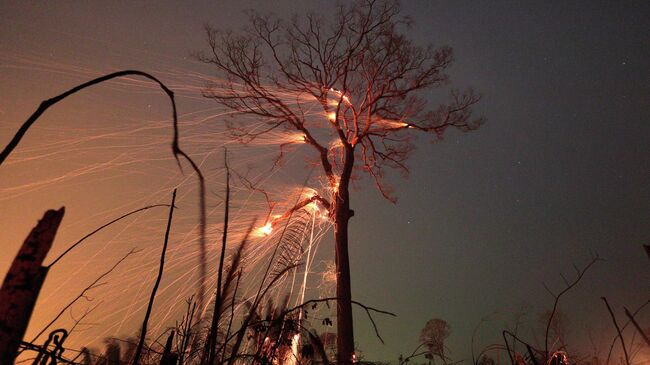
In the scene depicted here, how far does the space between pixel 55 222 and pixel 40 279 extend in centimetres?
6

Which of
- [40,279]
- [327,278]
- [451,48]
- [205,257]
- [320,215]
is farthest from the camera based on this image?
[451,48]

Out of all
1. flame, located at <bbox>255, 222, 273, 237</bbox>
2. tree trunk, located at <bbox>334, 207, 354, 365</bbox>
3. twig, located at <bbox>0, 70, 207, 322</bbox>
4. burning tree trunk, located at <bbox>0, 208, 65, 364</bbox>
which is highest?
flame, located at <bbox>255, 222, 273, 237</bbox>

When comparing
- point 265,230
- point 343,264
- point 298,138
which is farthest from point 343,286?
point 298,138

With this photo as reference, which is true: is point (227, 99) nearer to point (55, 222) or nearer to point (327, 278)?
point (327, 278)

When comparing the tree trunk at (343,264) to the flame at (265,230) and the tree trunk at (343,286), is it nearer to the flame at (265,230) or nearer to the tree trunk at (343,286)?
the tree trunk at (343,286)

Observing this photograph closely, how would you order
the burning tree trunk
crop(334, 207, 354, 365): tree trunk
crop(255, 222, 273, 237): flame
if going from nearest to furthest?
the burning tree trunk → crop(334, 207, 354, 365): tree trunk → crop(255, 222, 273, 237): flame

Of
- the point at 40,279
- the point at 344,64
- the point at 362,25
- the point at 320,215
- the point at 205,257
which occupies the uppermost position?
the point at 362,25

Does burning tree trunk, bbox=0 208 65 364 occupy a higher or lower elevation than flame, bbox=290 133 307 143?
lower

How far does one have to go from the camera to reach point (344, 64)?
10.0 meters

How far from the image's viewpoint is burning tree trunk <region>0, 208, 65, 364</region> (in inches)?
14.8

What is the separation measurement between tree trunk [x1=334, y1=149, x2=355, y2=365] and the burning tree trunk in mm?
6911

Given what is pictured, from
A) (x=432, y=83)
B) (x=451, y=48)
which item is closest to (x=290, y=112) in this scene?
(x=432, y=83)

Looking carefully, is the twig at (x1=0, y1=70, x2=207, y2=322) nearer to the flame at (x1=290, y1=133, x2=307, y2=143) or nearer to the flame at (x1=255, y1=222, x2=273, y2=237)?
the flame at (x1=255, y1=222, x2=273, y2=237)

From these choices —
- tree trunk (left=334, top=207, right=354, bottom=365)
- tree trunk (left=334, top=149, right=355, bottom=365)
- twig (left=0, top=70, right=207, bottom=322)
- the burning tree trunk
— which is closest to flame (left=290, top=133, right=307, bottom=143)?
tree trunk (left=334, top=149, right=355, bottom=365)
